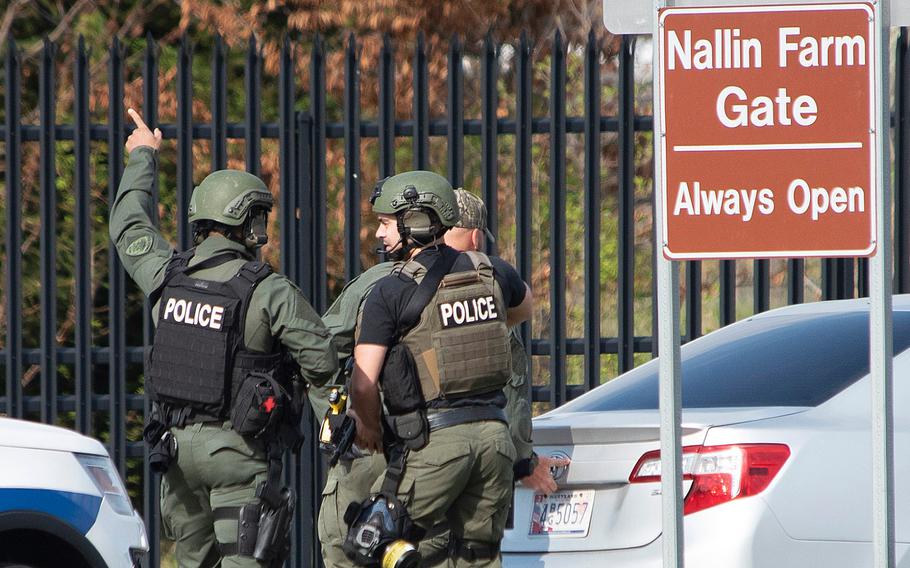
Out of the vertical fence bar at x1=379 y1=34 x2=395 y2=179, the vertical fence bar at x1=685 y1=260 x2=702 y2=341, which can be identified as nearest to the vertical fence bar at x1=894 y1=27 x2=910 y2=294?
the vertical fence bar at x1=685 y1=260 x2=702 y2=341

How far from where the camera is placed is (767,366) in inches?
186

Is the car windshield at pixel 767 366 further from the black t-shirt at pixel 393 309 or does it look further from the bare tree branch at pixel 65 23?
the bare tree branch at pixel 65 23

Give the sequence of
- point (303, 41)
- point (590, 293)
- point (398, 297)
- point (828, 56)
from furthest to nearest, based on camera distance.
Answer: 1. point (303, 41)
2. point (590, 293)
3. point (398, 297)
4. point (828, 56)

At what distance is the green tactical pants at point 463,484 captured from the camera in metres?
4.37

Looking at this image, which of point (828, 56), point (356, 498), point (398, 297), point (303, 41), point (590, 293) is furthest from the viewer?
point (303, 41)

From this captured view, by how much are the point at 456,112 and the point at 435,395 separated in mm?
2727

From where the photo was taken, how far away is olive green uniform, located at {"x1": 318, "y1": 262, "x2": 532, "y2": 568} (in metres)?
4.68

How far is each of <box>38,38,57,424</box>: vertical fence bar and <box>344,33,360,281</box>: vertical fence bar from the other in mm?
1409

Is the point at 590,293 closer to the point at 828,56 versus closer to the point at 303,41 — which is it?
the point at 828,56

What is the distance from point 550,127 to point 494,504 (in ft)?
9.32

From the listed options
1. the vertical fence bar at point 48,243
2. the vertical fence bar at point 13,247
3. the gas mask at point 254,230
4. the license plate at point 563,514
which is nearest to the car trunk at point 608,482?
the license plate at point 563,514

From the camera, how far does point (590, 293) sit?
6.86m

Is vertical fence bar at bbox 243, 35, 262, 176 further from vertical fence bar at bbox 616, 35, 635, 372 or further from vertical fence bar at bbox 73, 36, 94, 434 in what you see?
vertical fence bar at bbox 616, 35, 635, 372

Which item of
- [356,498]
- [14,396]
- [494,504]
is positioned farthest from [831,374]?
[14,396]
